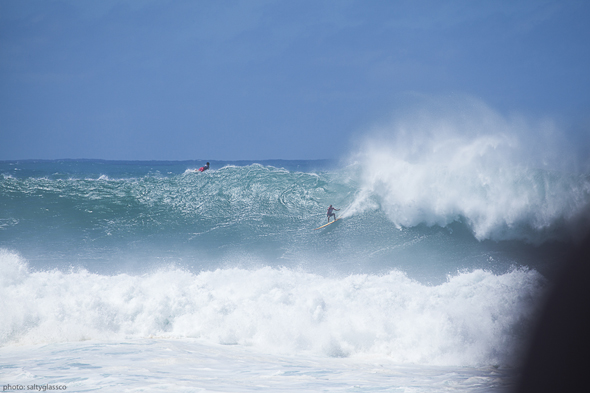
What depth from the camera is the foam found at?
6840 millimetres

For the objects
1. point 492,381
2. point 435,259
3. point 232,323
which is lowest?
point 492,381

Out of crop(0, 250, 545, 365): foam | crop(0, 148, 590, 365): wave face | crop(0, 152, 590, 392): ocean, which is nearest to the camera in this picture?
crop(0, 152, 590, 392): ocean

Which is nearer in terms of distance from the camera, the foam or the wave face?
the foam

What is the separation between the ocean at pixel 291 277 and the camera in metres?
6.06

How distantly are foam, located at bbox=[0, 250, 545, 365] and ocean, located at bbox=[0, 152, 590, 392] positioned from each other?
1.4 inches

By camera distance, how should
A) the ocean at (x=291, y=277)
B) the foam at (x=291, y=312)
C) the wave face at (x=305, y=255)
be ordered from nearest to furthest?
the ocean at (x=291, y=277) < the foam at (x=291, y=312) < the wave face at (x=305, y=255)

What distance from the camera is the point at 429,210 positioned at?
13594 mm

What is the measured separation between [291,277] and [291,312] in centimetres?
170

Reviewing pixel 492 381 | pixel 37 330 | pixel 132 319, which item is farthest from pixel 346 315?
pixel 37 330

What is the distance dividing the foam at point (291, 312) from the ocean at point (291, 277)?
0.04 metres

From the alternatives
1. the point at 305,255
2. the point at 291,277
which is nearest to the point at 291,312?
the point at 291,277

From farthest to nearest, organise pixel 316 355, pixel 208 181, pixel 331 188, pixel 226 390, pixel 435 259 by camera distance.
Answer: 1. pixel 208 181
2. pixel 331 188
3. pixel 435 259
4. pixel 316 355
5. pixel 226 390

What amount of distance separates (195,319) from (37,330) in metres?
2.92

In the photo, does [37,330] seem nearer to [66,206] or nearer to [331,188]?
[66,206]
